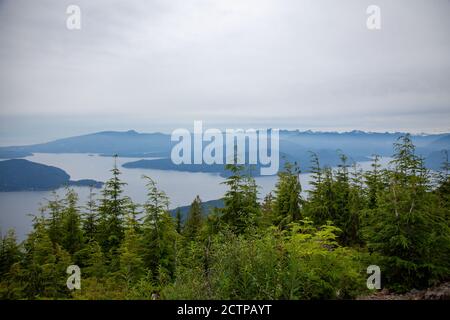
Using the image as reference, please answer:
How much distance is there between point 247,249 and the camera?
5164mm

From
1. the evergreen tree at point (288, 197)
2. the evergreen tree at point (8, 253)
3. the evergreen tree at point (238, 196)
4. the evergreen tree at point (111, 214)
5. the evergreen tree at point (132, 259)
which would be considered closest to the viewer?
the evergreen tree at point (132, 259)

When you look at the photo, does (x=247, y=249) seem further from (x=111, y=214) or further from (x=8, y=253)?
(x=8, y=253)

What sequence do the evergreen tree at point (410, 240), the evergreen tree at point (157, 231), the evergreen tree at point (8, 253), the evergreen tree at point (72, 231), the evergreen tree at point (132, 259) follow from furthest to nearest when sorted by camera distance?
the evergreen tree at point (72, 231) < the evergreen tree at point (8, 253) < the evergreen tree at point (157, 231) < the evergreen tree at point (132, 259) < the evergreen tree at point (410, 240)

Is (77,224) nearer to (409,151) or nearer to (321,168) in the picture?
(321,168)

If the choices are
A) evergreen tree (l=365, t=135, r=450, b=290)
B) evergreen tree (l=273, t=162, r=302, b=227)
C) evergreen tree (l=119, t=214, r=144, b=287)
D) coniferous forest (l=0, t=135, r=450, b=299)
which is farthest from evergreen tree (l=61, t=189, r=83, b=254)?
evergreen tree (l=365, t=135, r=450, b=290)

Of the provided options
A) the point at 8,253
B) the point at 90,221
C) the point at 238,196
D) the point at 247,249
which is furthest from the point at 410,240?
the point at 8,253

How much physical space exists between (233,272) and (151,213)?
19.9 feet

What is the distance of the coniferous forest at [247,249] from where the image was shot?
16.6 ft

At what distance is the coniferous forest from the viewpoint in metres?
5.06

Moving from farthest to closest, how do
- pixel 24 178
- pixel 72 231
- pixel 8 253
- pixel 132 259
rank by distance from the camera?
1. pixel 24 178
2. pixel 72 231
3. pixel 8 253
4. pixel 132 259

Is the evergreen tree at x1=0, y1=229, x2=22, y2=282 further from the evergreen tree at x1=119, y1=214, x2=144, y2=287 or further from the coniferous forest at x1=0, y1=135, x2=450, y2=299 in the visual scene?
the evergreen tree at x1=119, y1=214, x2=144, y2=287

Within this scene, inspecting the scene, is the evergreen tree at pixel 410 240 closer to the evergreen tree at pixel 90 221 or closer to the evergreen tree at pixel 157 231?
the evergreen tree at pixel 157 231

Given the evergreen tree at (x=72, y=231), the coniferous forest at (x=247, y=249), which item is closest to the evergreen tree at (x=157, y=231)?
the coniferous forest at (x=247, y=249)
